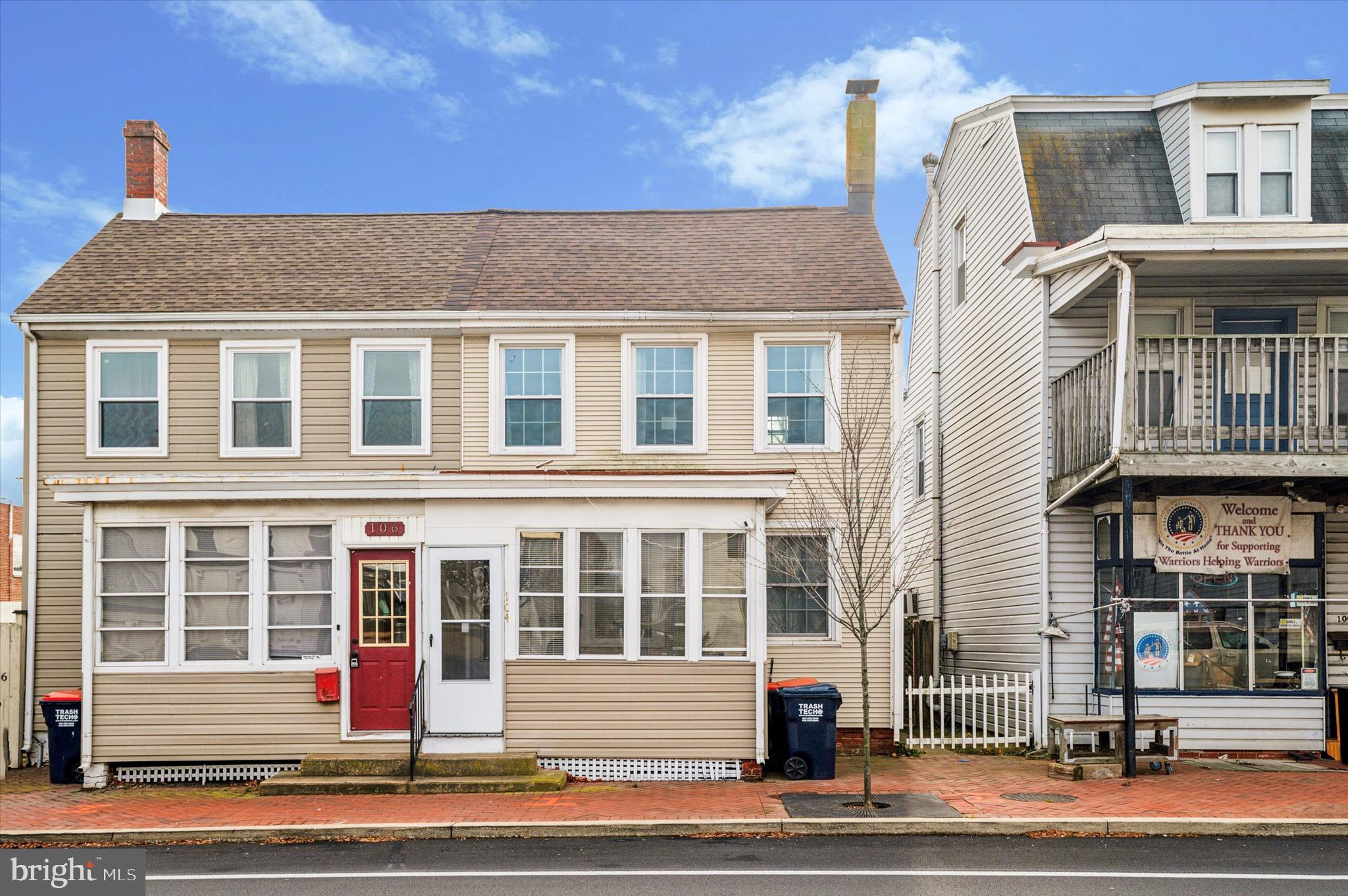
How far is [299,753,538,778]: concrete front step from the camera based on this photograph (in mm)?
12766

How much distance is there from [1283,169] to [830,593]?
7984 mm

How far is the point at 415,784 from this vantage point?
40.9ft

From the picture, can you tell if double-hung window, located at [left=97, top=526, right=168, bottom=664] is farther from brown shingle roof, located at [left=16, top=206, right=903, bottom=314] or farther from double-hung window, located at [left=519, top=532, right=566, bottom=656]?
double-hung window, located at [left=519, top=532, right=566, bottom=656]

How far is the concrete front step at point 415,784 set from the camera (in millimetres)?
12469

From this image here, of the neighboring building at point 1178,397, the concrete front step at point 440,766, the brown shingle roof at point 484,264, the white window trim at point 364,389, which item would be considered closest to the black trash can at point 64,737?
the concrete front step at point 440,766

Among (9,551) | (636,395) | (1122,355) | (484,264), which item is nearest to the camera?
(1122,355)

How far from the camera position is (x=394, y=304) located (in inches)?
645

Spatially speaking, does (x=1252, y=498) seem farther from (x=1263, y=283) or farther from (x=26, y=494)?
(x=26, y=494)

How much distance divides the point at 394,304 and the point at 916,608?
1158 cm

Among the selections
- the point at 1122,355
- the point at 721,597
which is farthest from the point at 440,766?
the point at 1122,355

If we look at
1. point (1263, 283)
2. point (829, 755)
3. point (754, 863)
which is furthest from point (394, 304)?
point (1263, 283)

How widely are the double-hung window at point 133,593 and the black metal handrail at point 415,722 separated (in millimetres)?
3086

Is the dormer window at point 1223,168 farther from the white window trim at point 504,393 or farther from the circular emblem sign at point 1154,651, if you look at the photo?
the white window trim at point 504,393

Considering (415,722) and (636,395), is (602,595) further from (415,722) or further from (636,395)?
(636,395)
